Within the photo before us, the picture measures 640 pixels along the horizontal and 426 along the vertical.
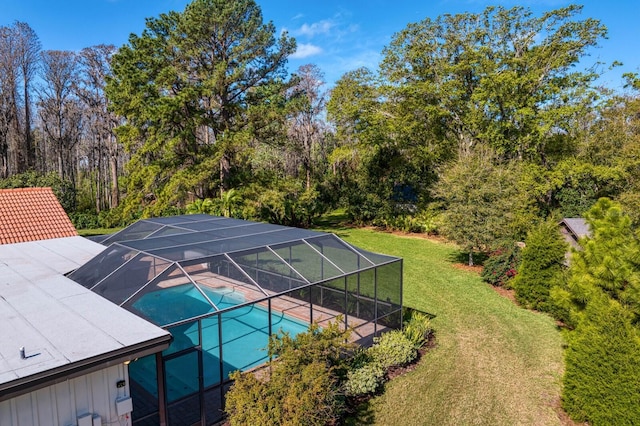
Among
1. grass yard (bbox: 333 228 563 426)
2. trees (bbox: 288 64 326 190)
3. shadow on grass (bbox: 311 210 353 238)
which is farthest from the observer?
trees (bbox: 288 64 326 190)

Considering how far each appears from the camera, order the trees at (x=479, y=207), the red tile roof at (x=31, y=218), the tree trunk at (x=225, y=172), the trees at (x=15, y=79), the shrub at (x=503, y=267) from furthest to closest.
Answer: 1. the trees at (x=15, y=79)
2. the tree trunk at (x=225, y=172)
3. the trees at (x=479, y=207)
4. the shrub at (x=503, y=267)
5. the red tile roof at (x=31, y=218)

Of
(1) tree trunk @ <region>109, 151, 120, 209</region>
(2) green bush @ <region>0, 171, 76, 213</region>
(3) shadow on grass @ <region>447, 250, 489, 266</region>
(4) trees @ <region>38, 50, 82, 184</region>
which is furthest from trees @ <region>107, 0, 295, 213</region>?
(3) shadow on grass @ <region>447, 250, 489, 266</region>

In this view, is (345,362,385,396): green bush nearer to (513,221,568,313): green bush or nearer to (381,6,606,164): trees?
(513,221,568,313): green bush

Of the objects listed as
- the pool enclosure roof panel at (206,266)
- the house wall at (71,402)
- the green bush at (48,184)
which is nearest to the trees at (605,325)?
the pool enclosure roof panel at (206,266)

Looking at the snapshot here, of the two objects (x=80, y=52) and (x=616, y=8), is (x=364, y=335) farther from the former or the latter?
(x=80, y=52)

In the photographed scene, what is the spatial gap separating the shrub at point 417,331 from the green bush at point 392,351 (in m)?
0.34

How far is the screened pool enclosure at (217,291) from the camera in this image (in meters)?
6.84

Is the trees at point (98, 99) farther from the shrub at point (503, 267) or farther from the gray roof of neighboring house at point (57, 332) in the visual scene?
the shrub at point (503, 267)

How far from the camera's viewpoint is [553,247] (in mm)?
12812

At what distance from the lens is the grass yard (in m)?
7.66

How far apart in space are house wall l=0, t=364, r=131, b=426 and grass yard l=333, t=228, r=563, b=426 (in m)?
4.35

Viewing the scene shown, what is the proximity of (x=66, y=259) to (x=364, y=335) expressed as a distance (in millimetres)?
7816

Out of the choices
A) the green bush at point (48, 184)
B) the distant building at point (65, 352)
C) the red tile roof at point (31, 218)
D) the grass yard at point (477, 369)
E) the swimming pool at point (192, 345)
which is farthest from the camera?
the green bush at point (48, 184)

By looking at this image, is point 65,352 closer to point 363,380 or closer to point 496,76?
point 363,380
